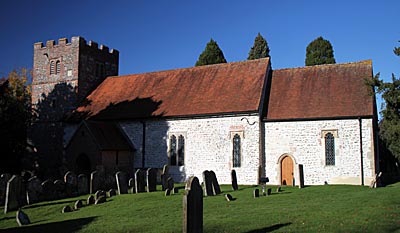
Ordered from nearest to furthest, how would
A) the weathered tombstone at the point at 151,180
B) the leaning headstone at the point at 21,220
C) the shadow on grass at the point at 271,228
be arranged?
the shadow on grass at the point at 271,228 → the leaning headstone at the point at 21,220 → the weathered tombstone at the point at 151,180

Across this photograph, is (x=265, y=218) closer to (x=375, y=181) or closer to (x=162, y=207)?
(x=162, y=207)

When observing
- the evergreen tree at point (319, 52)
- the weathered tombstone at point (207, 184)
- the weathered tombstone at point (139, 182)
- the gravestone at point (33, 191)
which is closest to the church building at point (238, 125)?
the weathered tombstone at point (139, 182)

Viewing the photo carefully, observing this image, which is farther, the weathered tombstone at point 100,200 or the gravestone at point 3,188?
the gravestone at point 3,188

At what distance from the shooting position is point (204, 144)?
2734 centimetres

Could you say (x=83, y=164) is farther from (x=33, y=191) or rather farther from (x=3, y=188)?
(x=33, y=191)

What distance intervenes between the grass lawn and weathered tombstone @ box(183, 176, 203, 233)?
1.49 meters

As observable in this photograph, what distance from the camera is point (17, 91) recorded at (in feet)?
151

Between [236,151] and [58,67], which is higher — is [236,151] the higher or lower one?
the lower one

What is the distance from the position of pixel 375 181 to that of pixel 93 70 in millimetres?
23651

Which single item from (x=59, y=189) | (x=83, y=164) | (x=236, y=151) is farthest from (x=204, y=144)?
(x=59, y=189)

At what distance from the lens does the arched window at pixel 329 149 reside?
80.4 ft

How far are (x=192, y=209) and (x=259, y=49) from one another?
40.5 m

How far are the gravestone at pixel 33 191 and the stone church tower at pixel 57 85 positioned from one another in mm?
13003

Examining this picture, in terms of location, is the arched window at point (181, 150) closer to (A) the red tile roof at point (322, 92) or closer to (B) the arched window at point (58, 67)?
(A) the red tile roof at point (322, 92)
